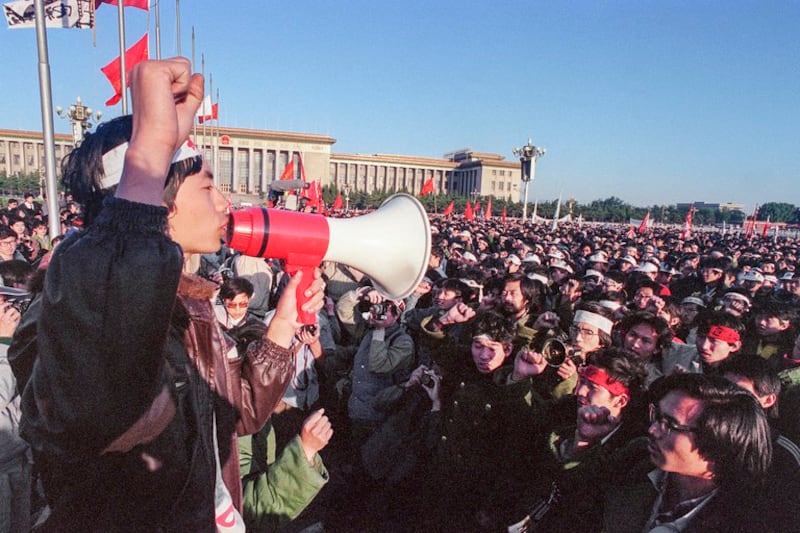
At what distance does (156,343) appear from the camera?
0.61 metres

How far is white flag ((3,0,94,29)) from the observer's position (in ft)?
19.0

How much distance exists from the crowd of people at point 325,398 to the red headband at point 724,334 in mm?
16

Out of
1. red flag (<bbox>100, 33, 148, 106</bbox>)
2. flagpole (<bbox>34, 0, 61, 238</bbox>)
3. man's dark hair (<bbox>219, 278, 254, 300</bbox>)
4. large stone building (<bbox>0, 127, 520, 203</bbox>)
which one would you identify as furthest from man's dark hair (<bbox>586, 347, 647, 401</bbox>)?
large stone building (<bbox>0, 127, 520, 203</bbox>)

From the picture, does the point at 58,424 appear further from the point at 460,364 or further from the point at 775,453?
the point at 460,364

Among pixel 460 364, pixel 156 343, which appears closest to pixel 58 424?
pixel 156 343

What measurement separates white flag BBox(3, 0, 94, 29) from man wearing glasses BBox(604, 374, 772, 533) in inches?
283

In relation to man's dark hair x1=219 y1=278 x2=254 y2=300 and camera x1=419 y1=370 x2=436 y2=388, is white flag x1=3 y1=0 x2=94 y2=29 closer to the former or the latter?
man's dark hair x1=219 y1=278 x2=254 y2=300

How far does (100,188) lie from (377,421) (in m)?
3.20

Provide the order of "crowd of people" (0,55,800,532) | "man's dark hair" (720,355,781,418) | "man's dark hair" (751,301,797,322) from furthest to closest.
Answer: "man's dark hair" (751,301,797,322) → "man's dark hair" (720,355,781,418) → "crowd of people" (0,55,800,532)

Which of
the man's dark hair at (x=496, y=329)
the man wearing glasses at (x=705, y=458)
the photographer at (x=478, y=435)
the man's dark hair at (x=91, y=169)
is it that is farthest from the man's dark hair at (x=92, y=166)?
the man's dark hair at (x=496, y=329)

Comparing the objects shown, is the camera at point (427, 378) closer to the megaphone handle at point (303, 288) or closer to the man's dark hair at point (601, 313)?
the man's dark hair at point (601, 313)

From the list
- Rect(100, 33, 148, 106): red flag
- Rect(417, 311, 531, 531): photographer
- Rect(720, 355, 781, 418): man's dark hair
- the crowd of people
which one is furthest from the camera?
Rect(100, 33, 148, 106): red flag

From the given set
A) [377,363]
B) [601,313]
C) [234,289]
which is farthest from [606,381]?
[234,289]

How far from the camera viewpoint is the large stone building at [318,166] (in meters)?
55.8
